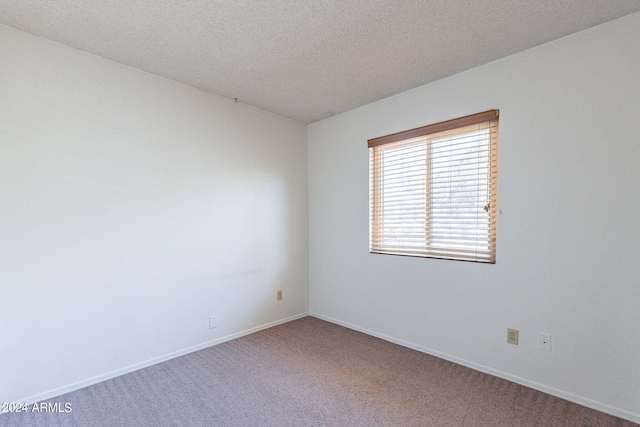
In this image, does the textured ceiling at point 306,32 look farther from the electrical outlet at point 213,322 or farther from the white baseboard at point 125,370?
the white baseboard at point 125,370

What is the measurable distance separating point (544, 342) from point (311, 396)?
1.67 metres

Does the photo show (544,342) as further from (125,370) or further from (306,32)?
(125,370)

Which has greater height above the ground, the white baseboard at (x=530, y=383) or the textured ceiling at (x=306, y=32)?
the textured ceiling at (x=306, y=32)

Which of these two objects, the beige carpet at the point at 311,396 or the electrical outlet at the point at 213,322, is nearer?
the beige carpet at the point at 311,396

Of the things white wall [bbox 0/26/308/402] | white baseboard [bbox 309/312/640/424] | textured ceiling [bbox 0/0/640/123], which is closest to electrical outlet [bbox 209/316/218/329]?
white wall [bbox 0/26/308/402]

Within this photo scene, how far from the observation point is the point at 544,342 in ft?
6.96

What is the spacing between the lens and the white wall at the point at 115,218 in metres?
2.01

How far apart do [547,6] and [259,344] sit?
3361 millimetres

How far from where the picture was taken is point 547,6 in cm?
175

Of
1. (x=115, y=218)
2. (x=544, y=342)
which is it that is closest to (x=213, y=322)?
(x=115, y=218)

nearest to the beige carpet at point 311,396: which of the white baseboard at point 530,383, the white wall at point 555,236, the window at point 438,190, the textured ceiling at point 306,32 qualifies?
the white baseboard at point 530,383

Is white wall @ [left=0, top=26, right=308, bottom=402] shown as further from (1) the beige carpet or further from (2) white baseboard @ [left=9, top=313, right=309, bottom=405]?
(1) the beige carpet

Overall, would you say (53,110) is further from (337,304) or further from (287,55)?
(337,304)

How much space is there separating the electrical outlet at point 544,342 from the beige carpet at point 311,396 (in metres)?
0.31
